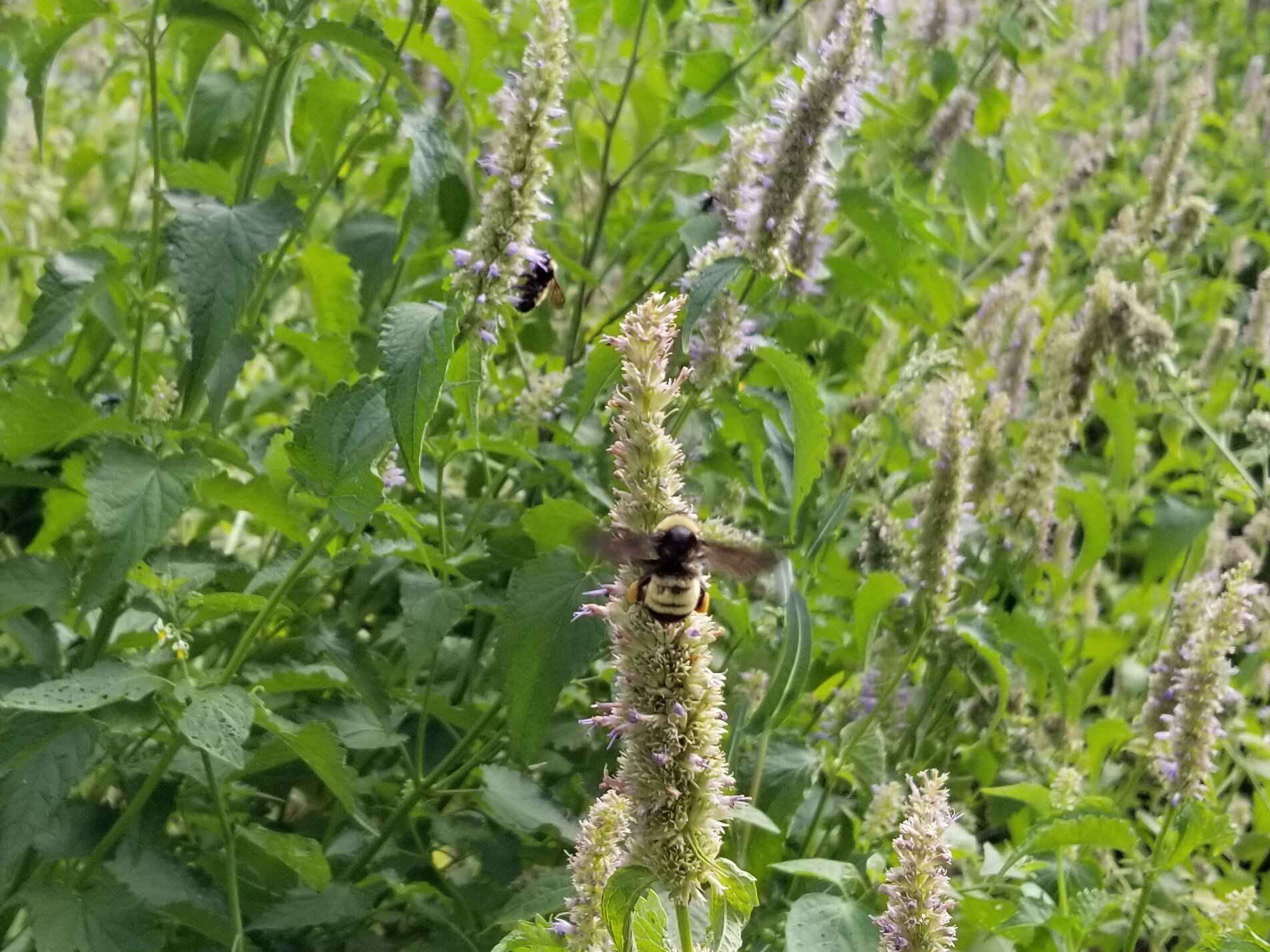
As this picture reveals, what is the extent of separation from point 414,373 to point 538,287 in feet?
2.43

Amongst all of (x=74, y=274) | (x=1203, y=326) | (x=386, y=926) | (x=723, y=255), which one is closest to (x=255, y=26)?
(x=74, y=274)

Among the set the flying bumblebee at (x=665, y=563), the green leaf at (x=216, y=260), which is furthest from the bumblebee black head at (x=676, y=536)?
the green leaf at (x=216, y=260)

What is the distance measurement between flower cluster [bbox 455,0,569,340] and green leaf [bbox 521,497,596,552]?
251mm

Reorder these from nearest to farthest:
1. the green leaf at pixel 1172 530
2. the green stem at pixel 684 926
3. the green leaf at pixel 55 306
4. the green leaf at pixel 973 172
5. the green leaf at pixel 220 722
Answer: the green stem at pixel 684 926 → the green leaf at pixel 220 722 → the green leaf at pixel 55 306 → the green leaf at pixel 1172 530 → the green leaf at pixel 973 172

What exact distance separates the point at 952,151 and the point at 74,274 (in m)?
2.26

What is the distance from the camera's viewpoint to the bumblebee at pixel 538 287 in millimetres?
2037

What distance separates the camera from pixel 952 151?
131 inches

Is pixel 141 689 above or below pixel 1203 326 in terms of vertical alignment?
below

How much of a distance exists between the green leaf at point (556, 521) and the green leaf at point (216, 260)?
0.47 metres

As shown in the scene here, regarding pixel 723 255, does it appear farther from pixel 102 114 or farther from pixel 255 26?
pixel 102 114

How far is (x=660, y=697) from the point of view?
3.77 ft

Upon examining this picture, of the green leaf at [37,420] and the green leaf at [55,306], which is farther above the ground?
the green leaf at [55,306]

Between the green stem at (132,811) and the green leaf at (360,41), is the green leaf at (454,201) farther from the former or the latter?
the green stem at (132,811)

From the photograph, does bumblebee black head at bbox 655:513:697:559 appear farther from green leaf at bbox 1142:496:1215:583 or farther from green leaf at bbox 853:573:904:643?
green leaf at bbox 1142:496:1215:583
